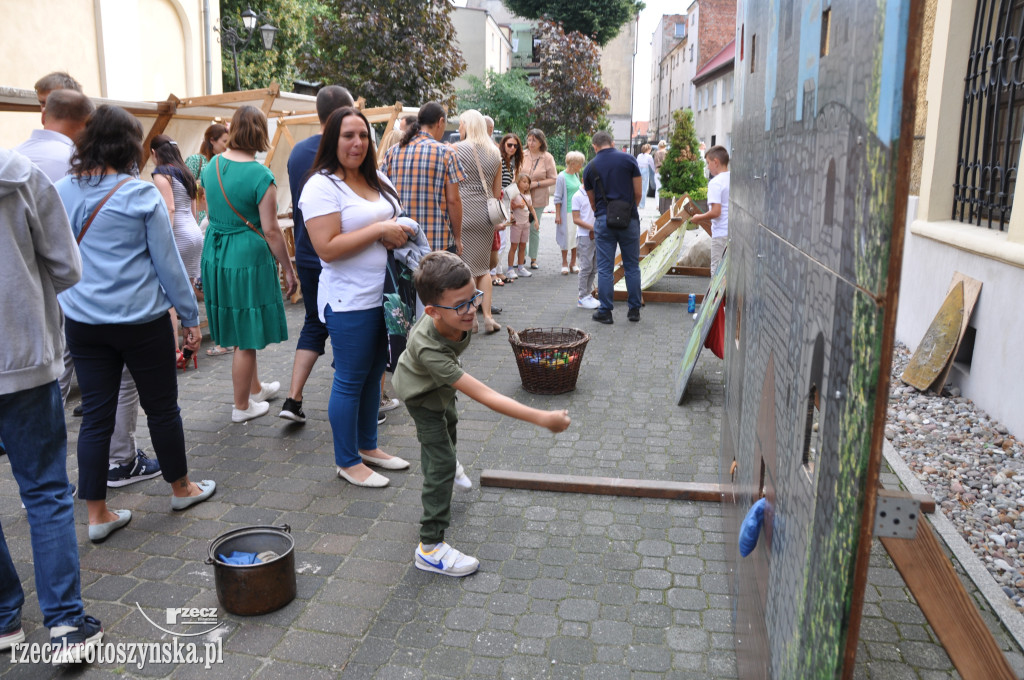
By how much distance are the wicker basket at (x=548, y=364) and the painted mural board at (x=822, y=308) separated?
3596 millimetres

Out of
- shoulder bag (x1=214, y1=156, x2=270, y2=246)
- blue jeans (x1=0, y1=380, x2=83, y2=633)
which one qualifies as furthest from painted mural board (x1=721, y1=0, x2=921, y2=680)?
shoulder bag (x1=214, y1=156, x2=270, y2=246)

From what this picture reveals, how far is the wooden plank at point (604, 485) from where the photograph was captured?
422cm

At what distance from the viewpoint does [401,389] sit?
135 inches

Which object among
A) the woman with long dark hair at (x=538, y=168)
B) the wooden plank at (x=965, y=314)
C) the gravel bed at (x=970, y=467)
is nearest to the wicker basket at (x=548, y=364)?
the gravel bed at (x=970, y=467)

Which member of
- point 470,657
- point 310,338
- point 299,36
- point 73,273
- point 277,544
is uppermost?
point 299,36

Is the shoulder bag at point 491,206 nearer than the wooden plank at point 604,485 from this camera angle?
No

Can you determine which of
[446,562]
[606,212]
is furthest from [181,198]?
[446,562]

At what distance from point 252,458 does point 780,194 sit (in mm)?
3791

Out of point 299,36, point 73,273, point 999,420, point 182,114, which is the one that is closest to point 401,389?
point 73,273

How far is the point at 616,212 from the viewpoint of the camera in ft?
28.2

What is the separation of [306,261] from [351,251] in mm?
1106

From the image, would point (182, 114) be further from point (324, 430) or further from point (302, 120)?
point (324, 430)

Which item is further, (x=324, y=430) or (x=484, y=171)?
(x=484, y=171)
